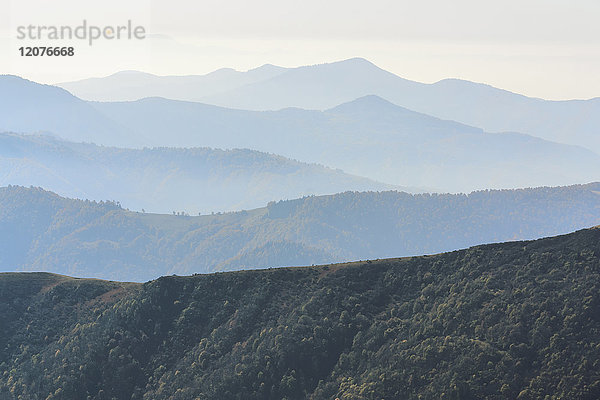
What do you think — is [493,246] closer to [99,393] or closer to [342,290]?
[342,290]

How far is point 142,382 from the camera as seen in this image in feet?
553

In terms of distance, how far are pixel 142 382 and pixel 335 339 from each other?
38.6m

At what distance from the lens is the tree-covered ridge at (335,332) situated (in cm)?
14338

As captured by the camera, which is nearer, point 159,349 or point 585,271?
point 585,271

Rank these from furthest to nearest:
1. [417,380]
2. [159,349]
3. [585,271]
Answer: [159,349] < [585,271] < [417,380]

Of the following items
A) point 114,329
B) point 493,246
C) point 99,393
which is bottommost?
point 99,393

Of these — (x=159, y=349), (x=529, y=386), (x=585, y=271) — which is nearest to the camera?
(x=529, y=386)

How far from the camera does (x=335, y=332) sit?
166875 millimetres

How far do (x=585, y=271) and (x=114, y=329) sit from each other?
309 feet

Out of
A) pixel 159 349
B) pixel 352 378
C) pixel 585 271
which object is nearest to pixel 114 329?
pixel 159 349

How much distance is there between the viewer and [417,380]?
146 m

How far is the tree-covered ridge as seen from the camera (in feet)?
470

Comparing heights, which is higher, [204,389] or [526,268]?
[526,268]

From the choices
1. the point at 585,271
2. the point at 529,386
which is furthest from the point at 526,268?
the point at 529,386
